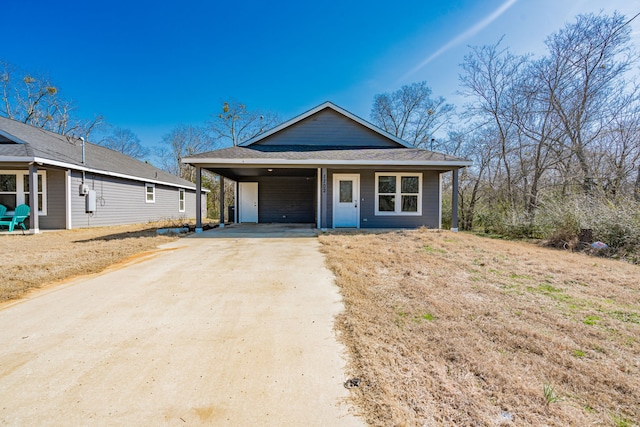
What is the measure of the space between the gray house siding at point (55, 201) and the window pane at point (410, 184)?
1345cm

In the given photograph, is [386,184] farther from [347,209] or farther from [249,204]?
[249,204]

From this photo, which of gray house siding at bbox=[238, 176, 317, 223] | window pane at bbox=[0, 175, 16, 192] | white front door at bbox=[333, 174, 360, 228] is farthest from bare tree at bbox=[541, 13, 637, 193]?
window pane at bbox=[0, 175, 16, 192]

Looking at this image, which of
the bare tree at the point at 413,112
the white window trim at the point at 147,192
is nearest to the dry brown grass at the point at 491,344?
the white window trim at the point at 147,192

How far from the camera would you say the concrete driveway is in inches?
68.6

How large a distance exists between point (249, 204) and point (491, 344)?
1274cm

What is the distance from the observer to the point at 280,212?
46.3 ft

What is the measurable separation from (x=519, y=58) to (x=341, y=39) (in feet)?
31.2

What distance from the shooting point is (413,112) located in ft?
80.5

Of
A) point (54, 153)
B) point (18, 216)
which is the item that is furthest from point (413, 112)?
point (18, 216)

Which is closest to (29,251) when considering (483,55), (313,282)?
(313,282)

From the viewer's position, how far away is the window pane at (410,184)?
35.8 ft

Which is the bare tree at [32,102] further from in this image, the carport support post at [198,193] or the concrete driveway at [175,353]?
the concrete driveway at [175,353]

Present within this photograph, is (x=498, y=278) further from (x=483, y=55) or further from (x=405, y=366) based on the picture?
(x=483, y=55)

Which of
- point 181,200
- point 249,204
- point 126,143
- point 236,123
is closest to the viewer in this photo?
point 249,204
